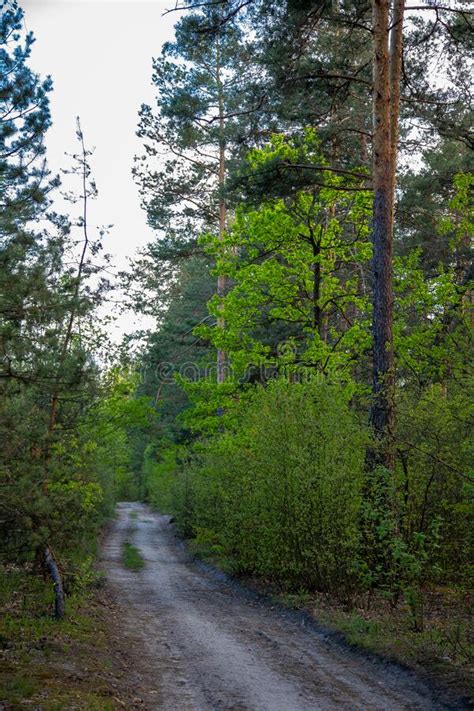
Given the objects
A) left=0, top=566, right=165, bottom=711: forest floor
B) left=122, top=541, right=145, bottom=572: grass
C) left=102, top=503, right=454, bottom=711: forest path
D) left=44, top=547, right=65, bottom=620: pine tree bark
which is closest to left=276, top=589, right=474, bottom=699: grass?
left=102, top=503, right=454, bottom=711: forest path

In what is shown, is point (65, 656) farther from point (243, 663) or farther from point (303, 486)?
point (303, 486)

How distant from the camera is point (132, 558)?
24219 mm

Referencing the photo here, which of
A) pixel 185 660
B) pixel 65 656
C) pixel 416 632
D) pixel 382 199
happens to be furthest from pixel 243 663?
pixel 382 199

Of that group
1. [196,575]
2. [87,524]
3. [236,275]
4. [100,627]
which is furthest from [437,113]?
[196,575]

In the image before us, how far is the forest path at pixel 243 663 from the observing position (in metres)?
7.46

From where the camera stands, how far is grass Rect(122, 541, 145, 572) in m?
22.0

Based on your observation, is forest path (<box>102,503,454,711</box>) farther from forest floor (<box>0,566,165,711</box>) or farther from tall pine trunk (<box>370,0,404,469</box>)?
tall pine trunk (<box>370,0,404,469</box>)

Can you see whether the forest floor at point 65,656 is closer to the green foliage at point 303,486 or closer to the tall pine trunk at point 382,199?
the green foliage at point 303,486

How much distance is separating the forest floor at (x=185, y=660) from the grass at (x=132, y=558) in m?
6.70

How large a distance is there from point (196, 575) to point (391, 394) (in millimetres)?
10612

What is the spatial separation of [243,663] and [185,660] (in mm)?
816

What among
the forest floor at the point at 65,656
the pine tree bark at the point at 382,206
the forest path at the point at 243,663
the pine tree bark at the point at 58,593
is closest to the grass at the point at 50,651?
the forest floor at the point at 65,656

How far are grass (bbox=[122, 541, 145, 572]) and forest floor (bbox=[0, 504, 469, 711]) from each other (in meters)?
6.70

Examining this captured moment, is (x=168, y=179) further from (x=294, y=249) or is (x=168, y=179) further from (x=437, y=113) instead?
(x=437, y=113)
